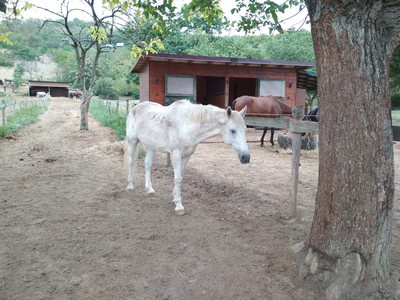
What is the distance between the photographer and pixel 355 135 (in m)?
2.16

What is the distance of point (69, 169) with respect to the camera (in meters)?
6.29

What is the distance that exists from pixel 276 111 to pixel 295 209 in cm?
709

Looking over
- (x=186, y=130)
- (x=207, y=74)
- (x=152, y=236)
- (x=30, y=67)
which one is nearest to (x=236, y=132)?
(x=186, y=130)

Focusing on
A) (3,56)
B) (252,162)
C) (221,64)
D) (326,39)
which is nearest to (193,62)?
(221,64)

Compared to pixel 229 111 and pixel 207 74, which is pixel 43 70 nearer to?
pixel 207 74

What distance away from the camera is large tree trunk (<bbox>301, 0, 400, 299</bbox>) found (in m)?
2.09

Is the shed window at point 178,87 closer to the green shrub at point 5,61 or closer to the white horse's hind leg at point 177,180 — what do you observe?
the white horse's hind leg at point 177,180

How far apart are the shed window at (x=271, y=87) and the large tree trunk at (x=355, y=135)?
11489 millimetres

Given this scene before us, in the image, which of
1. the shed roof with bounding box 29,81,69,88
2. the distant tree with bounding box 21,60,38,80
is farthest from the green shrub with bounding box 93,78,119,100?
the distant tree with bounding box 21,60,38,80

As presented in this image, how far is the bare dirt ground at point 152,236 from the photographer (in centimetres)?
231

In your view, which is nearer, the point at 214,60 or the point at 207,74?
the point at 214,60

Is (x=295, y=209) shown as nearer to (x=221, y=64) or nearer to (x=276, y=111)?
(x=276, y=111)

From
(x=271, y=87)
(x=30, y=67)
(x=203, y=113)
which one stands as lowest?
(x=203, y=113)

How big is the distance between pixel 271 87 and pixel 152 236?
11.7 metres
